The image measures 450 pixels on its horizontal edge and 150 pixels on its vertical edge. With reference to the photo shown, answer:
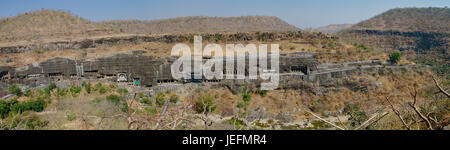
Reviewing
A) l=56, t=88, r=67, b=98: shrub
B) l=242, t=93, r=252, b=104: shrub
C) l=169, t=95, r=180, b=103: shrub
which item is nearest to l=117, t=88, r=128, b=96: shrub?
l=169, t=95, r=180, b=103: shrub

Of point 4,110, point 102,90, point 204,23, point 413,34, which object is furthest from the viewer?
point 204,23

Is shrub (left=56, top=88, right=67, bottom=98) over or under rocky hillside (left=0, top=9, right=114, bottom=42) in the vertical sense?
under

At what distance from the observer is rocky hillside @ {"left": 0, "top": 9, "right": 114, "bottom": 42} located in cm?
3209

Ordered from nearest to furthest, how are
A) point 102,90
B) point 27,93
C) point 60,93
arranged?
point 60,93, point 27,93, point 102,90

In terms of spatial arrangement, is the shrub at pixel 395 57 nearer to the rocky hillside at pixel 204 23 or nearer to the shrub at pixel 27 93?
the rocky hillside at pixel 204 23

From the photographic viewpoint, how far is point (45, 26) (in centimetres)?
3653

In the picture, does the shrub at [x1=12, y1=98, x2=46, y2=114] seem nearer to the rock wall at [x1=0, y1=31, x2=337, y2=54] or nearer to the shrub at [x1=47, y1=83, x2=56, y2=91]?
the shrub at [x1=47, y1=83, x2=56, y2=91]

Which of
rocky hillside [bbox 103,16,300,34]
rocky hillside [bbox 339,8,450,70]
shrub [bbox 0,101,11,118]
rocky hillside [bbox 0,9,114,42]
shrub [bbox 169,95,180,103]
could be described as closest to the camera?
shrub [bbox 0,101,11,118]

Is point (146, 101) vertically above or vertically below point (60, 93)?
below

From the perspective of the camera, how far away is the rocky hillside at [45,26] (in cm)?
3209

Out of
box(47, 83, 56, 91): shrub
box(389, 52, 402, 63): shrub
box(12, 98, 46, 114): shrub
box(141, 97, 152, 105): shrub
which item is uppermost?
box(389, 52, 402, 63): shrub

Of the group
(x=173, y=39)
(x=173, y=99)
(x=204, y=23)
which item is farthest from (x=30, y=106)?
(x=204, y=23)

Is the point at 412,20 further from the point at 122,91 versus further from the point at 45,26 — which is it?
the point at 45,26
